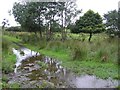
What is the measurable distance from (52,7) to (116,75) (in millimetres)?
16654

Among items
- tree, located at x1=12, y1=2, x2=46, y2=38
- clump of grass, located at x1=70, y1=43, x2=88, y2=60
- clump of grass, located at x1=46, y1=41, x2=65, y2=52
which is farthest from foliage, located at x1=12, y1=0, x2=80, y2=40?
clump of grass, located at x1=70, y1=43, x2=88, y2=60

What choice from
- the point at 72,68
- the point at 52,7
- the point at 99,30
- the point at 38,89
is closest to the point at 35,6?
the point at 52,7

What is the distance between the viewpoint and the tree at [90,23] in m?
27.9

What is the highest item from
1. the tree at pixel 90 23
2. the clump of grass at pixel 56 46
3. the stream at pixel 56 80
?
the tree at pixel 90 23

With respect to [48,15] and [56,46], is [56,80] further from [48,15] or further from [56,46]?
[48,15]

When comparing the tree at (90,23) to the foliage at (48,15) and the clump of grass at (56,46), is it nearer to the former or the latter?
the foliage at (48,15)

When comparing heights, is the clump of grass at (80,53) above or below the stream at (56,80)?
above

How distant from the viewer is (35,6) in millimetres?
25203

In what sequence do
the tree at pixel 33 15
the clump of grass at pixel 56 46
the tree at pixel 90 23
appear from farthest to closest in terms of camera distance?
the tree at pixel 90 23, the tree at pixel 33 15, the clump of grass at pixel 56 46

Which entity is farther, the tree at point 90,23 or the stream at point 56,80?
the tree at point 90,23

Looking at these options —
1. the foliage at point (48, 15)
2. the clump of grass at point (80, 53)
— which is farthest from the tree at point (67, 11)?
the clump of grass at point (80, 53)

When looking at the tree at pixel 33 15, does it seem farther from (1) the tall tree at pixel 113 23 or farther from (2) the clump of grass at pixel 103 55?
(2) the clump of grass at pixel 103 55

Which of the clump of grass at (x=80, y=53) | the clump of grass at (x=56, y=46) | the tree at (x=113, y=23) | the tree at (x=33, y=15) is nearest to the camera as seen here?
the clump of grass at (x=80, y=53)

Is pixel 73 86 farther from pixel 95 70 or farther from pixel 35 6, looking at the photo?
pixel 35 6
